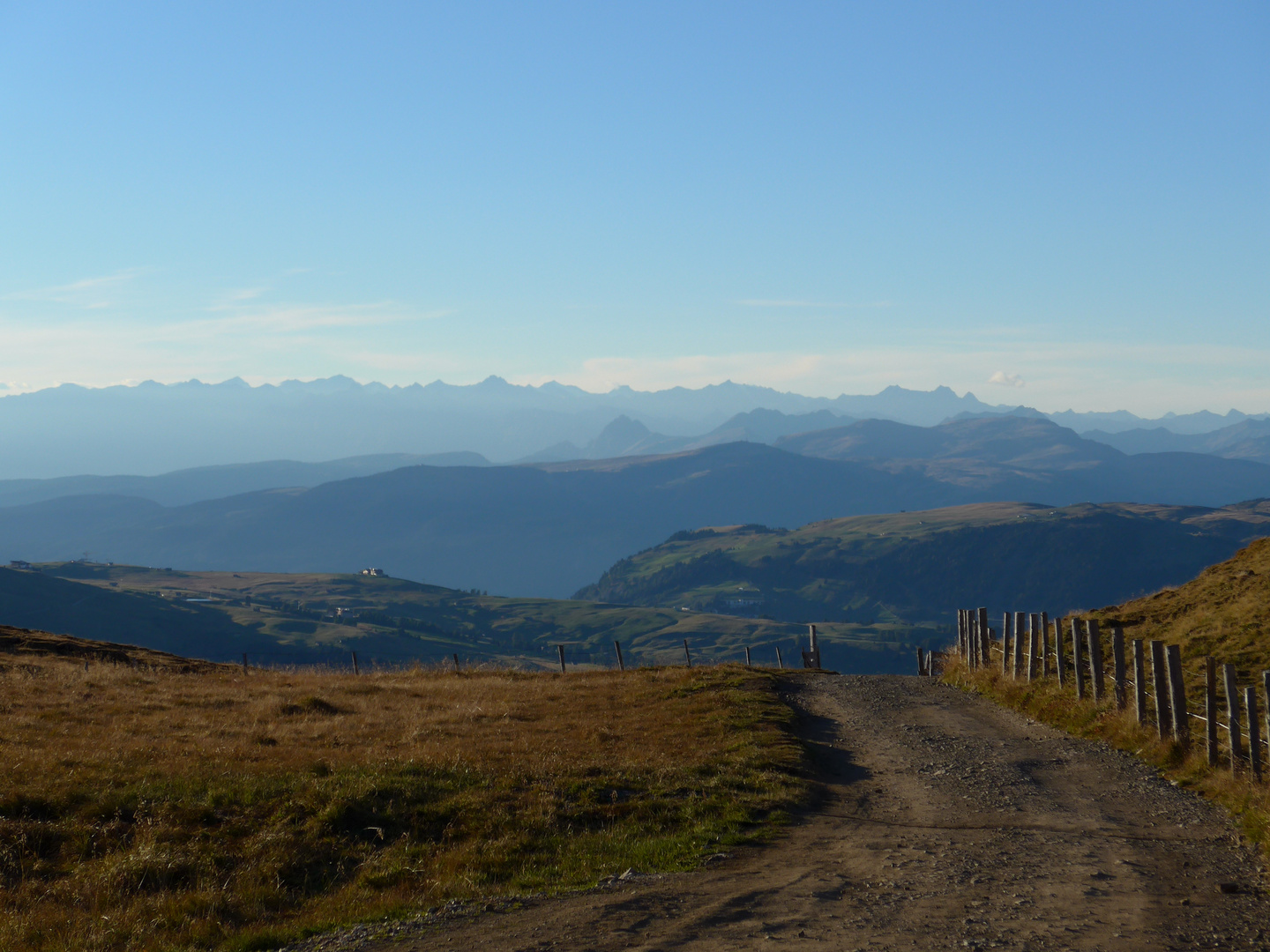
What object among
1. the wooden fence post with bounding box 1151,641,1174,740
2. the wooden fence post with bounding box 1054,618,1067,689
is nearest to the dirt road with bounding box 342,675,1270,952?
the wooden fence post with bounding box 1151,641,1174,740

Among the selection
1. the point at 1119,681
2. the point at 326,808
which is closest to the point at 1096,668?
the point at 1119,681

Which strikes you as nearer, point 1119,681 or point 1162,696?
point 1162,696

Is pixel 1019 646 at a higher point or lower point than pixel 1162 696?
lower

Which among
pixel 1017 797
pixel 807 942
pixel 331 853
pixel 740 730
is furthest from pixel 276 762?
pixel 1017 797

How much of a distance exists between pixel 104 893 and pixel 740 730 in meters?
13.8

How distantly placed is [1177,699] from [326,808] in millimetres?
14892

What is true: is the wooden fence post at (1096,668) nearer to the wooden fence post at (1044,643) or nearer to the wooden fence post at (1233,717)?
the wooden fence post at (1044,643)

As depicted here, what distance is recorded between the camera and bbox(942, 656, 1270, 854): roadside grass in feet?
46.5

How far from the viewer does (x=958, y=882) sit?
460 inches

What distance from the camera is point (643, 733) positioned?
889 inches

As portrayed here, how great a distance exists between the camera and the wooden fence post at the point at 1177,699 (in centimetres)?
1741

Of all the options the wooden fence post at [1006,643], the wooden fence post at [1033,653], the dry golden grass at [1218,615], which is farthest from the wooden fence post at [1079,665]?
the wooden fence post at [1006,643]

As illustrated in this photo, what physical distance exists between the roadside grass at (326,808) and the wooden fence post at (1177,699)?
686cm

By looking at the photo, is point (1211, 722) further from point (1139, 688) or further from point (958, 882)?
point (958, 882)
